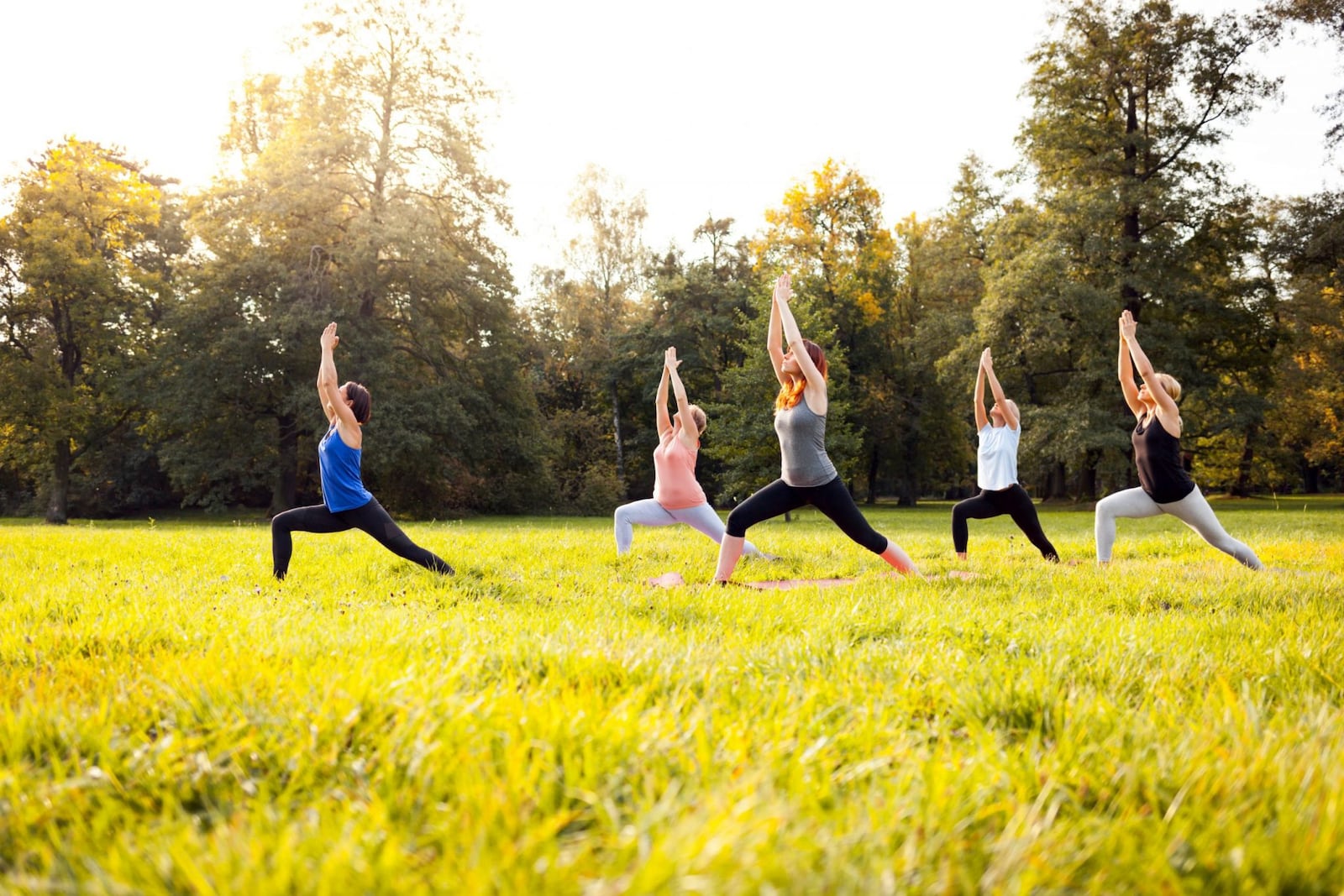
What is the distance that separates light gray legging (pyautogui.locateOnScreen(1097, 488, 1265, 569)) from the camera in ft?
22.7

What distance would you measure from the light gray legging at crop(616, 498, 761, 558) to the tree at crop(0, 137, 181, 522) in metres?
23.4

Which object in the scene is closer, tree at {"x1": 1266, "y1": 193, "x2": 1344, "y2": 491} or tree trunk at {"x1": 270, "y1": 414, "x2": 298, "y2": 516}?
tree trunk at {"x1": 270, "y1": 414, "x2": 298, "y2": 516}

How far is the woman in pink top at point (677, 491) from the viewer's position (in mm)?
8820

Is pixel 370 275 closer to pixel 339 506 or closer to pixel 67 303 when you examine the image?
pixel 67 303

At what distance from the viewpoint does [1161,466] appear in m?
6.97

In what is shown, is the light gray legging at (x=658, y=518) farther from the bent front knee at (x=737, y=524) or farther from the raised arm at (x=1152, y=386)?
the raised arm at (x=1152, y=386)

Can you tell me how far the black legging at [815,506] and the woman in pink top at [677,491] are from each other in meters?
2.09

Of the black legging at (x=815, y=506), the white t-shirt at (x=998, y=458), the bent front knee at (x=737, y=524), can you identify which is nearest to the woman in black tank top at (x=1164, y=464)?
the white t-shirt at (x=998, y=458)

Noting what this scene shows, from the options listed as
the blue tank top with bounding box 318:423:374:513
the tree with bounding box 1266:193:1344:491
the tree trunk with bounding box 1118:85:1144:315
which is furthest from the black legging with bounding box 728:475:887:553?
the tree with bounding box 1266:193:1344:491

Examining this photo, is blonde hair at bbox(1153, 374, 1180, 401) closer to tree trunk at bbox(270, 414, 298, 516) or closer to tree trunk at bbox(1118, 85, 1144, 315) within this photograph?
tree trunk at bbox(1118, 85, 1144, 315)

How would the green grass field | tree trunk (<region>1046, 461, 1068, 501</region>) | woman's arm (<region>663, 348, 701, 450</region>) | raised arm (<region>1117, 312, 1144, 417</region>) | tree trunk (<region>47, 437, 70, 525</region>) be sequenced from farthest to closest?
tree trunk (<region>1046, 461, 1068, 501</region>) → tree trunk (<region>47, 437, 70, 525</region>) → woman's arm (<region>663, 348, 701, 450</region>) → raised arm (<region>1117, 312, 1144, 417</region>) → the green grass field

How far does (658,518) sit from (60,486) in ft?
83.0

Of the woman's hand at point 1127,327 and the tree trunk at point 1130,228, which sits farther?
the tree trunk at point 1130,228

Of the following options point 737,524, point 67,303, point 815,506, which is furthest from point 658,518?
point 67,303
